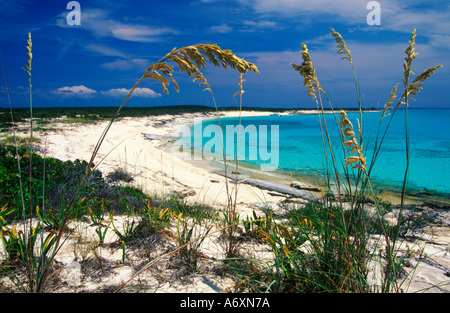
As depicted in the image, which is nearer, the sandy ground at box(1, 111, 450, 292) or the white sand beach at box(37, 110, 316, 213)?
the sandy ground at box(1, 111, 450, 292)

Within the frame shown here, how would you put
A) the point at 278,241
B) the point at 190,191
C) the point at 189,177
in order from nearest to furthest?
the point at 278,241 → the point at 190,191 → the point at 189,177

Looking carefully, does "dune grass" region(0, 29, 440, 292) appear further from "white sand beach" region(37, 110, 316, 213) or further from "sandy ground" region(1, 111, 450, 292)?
"white sand beach" region(37, 110, 316, 213)

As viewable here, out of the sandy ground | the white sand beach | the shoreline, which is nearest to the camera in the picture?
the sandy ground

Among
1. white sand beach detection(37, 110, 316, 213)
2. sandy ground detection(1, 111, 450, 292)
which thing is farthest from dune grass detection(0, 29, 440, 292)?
white sand beach detection(37, 110, 316, 213)

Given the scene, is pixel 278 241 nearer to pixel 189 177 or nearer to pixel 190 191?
pixel 190 191

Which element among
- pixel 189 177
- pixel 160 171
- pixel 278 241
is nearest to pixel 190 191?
pixel 189 177

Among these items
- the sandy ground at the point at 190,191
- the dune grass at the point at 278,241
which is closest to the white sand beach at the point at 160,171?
the sandy ground at the point at 190,191

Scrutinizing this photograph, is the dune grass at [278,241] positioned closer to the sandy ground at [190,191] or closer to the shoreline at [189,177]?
the sandy ground at [190,191]

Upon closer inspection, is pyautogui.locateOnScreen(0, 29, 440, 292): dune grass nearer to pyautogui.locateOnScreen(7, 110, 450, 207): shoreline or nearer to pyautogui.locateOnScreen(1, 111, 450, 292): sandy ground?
pyautogui.locateOnScreen(1, 111, 450, 292): sandy ground

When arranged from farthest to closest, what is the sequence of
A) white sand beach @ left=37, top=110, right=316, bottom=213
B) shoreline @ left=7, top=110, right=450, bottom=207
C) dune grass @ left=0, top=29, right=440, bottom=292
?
shoreline @ left=7, top=110, right=450, bottom=207 < white sand beach @ left=37, top=110, right=316, bottom=213 < dune grass @ left=0, top=29, right=440, bottom=292

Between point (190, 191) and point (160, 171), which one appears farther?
point (160, 171)

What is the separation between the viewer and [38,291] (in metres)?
1.58

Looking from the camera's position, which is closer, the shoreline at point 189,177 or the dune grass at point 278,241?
the dune grass at point 278,241
